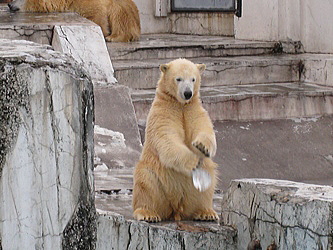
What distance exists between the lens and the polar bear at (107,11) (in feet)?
33.8

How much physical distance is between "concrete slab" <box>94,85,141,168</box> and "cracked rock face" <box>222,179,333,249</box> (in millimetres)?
1895

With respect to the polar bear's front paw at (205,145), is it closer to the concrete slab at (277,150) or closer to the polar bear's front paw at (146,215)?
the polar bear's front paw at (146,215)

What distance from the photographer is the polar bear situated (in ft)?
33.8

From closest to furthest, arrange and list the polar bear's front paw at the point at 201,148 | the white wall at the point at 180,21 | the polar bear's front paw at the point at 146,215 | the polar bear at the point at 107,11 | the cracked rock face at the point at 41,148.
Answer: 1. the cracked rock face at the point at 41,148
2. the polar bear's front paw at the point at 201,148
3. the polar bear's front paw at the point at 146,215
4. the polar bear at the point at 107,11
5. the white wall at the point at 180,21

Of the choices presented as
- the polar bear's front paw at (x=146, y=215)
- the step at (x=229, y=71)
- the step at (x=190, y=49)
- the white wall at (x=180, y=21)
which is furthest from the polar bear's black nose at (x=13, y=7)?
the polar bear's front paw at (x=146, y=215)

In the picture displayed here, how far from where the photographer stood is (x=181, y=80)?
463 centimetres


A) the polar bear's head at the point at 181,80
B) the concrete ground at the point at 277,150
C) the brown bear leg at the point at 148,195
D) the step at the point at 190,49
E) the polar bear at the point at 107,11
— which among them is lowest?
the concrete ground at the point at 277,150

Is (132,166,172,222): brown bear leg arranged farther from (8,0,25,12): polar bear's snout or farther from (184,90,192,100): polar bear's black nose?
(8,0,25,12): polar bear's snout

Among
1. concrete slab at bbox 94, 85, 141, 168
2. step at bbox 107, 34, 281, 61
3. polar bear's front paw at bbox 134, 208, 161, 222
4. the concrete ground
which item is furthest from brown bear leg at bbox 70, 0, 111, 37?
polar bear's front paw at bbox 134, 208, 161, 222

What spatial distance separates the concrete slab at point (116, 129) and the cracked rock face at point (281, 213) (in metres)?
1.89

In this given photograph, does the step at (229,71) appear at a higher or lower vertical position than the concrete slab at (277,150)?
higher

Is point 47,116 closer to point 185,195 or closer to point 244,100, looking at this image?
point 185,195

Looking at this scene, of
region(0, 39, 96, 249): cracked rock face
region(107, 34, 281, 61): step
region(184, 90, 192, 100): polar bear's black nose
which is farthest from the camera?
region(107, 34, 281, 61): step

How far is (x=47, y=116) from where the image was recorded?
2979 millimetres
